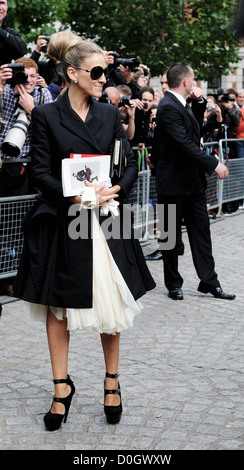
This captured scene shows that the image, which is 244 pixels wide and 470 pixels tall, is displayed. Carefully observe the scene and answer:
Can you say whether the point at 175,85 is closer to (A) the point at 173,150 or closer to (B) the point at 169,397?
(A) the point at 173,150

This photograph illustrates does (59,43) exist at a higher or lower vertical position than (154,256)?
higher

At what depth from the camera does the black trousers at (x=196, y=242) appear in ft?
24.7

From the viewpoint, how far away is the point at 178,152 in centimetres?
756

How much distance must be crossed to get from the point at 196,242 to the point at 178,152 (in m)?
0.89

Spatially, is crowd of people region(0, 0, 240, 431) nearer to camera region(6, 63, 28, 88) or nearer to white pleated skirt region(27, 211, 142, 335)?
white pleated skirt region(27, 211, 142, 335)

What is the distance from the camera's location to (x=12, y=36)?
7.80 metres

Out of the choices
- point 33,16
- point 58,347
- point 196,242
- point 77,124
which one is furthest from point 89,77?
point 33,16

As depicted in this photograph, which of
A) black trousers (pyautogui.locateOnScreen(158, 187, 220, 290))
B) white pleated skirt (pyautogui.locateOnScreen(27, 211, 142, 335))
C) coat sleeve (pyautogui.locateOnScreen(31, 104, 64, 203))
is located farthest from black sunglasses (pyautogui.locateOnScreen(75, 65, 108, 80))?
black trousers (pyautogui.locateOnScreen(158, 187, 220, 290))

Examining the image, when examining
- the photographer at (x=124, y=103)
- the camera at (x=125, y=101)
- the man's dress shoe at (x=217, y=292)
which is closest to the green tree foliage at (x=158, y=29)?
the photographer at (x=124, y=103)

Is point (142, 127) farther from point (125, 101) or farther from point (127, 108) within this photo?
point (125, 101)

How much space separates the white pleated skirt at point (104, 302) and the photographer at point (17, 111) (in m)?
3.07

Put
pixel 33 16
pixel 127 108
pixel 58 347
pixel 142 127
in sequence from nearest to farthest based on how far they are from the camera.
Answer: pixel 58 347 < pixel 127 108 < pixel 142 127 < pixel 33 16

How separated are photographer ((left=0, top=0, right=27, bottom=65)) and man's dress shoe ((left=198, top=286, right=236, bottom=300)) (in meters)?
3.00
